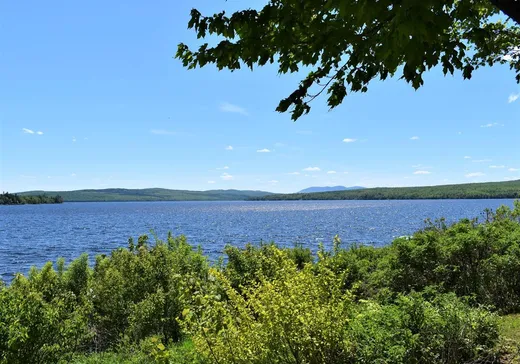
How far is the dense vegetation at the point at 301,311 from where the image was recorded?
4.39 m

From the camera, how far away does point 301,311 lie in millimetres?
4340

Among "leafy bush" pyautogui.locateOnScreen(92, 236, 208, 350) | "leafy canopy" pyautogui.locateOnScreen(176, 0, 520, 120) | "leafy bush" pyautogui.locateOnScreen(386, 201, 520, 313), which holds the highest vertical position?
"leafy canopy" pyautogui.locateOnScreen(176, 0, 520, 120)

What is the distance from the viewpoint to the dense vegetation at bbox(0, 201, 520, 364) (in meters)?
4.39

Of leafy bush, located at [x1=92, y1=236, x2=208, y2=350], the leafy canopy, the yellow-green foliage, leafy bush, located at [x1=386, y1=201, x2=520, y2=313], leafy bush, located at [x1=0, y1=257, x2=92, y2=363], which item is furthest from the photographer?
leafy bush, located at [x1=92, y1=236, x2=208, y2=350]

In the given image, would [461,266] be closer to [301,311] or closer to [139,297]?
[301,311]

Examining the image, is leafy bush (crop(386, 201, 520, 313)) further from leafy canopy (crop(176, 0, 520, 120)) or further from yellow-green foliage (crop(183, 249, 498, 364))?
leafy canopy (crop(176, 0, 520, 120))

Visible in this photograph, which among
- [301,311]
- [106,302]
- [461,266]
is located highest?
[301,311]

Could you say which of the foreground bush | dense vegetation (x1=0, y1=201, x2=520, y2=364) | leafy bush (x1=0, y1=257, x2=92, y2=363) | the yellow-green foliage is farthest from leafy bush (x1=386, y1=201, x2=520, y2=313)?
leafy bush (x1=0, y1=257, x2=92, y2=363)

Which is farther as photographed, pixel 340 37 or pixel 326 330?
pixel 326 330

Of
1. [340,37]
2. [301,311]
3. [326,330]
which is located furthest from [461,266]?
[340,37]

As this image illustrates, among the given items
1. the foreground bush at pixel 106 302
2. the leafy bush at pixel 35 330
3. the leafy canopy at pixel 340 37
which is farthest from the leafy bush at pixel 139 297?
the leafy canopy at pixel 340 37

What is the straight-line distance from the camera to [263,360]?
4297 millimetres

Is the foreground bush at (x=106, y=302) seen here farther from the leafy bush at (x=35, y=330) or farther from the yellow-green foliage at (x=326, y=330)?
the yellow-green foliage at (x=326, y=330)

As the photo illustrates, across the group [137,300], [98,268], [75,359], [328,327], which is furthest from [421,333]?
[98,268]
